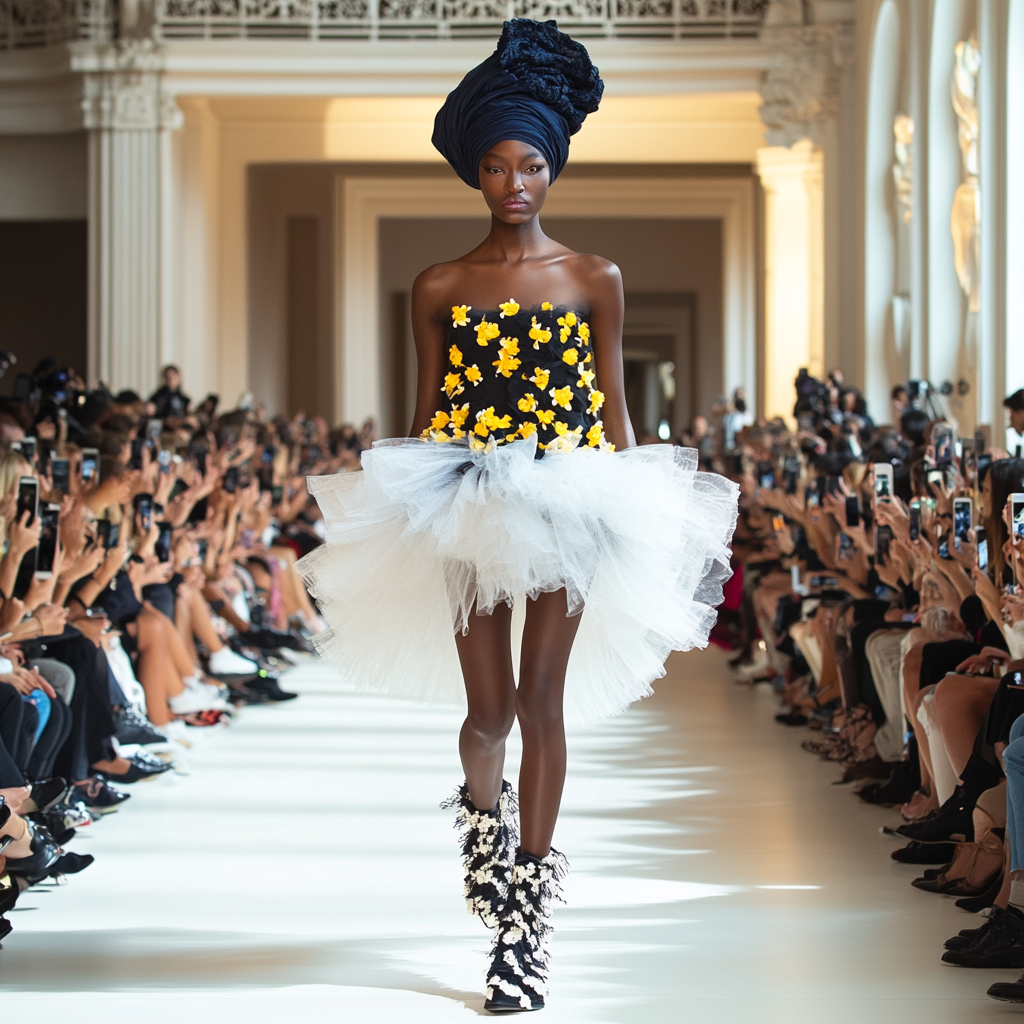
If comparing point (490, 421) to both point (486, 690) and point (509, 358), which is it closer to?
point (509, 358)

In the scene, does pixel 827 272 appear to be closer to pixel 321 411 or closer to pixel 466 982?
pixel 321 411

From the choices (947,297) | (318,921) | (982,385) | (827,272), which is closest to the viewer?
(318,921)

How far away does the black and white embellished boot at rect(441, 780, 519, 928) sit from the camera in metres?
3.10

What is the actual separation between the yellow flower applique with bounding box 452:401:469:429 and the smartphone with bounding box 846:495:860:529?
115 inches

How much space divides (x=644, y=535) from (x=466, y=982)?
0.92 m

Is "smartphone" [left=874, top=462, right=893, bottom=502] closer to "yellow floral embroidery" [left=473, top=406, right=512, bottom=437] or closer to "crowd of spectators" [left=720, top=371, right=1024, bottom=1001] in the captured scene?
"crowd of spectators" [left=720, top=371, right=1024, bottom=1001]

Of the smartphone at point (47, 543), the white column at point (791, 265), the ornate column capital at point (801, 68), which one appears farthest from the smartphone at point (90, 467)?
the white column at point (791, 265)

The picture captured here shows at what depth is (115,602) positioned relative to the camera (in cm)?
540

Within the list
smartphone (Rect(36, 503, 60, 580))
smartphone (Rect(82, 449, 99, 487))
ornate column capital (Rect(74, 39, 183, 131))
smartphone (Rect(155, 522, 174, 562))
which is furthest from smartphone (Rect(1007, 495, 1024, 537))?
ornate column capital (Rect(74, 39, 183, 131))

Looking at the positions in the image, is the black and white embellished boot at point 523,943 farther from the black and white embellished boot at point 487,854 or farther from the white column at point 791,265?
the white column at point 791,265

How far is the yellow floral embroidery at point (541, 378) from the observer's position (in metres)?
3.05

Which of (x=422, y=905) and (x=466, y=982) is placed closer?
(x=466, y=982)

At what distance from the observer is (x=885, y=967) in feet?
10.6

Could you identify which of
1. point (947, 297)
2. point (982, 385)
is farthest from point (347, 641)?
point (947, 297)
